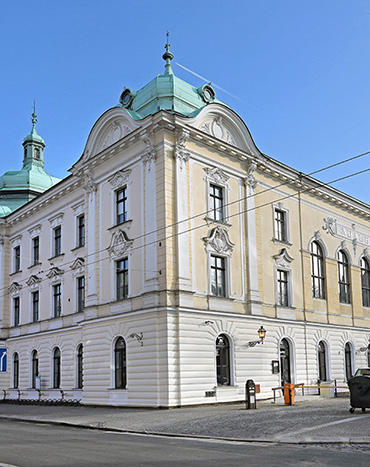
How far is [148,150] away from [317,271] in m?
14.1

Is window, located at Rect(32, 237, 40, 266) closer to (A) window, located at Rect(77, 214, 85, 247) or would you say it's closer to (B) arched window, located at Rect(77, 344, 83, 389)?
(A) window, located at Rect(77, 214, 85, 247)

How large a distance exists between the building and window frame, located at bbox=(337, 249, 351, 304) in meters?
0.15

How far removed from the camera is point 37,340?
1358 inches

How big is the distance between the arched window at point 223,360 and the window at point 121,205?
7252mm

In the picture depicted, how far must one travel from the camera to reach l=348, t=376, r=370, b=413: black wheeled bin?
17.4m

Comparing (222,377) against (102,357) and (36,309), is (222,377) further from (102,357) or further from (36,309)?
(36,309)

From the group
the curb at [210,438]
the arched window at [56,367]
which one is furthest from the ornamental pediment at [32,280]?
the curb at [210,438]

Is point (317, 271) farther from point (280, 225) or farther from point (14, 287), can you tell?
point (14, 287)

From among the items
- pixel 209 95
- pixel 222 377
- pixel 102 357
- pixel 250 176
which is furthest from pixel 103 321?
pixel 209 95

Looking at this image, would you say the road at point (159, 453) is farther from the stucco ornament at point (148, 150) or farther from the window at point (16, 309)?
the window at point (16, 309)

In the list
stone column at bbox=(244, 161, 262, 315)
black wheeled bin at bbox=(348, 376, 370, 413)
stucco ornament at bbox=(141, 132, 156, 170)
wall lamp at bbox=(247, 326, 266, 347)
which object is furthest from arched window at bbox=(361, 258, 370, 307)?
black wheeled bin at bbox=(348, 376, 370, 413)

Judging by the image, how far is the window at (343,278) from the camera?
1420 inches

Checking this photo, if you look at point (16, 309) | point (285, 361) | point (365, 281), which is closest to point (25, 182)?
point (16, 309)

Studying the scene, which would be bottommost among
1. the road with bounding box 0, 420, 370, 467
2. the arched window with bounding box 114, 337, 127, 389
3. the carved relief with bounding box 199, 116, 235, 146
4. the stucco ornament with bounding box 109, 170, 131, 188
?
the road with bounding box 0, 420, 370, 467
